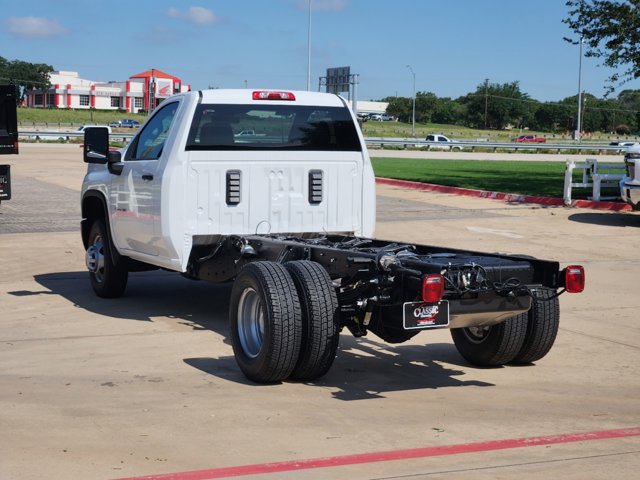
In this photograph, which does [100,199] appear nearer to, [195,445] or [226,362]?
[226,362]

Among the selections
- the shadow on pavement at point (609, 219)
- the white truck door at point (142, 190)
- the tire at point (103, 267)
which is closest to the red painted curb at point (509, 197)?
the shadow on pavement at point (609, 219)

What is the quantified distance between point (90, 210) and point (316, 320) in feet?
16.9

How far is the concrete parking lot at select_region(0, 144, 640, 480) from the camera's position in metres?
5.64

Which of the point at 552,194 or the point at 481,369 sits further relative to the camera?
the point at 552,194

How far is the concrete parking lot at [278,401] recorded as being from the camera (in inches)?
222

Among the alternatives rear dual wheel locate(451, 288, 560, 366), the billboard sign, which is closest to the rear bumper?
rear dual wheel locate(451, 288, 560, 366)

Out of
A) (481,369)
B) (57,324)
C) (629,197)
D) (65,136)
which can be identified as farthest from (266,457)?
(65,136)

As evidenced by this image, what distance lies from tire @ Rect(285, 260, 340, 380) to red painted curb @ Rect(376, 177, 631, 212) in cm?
1634

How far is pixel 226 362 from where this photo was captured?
8.17m

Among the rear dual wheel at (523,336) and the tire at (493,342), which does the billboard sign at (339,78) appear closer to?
the tire at (493,342)

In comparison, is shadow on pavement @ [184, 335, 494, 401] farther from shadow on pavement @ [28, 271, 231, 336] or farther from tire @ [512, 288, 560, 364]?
shadow on pavement @ [28, 271, 231, 336]

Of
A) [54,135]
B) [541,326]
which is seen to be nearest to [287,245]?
[541,326]

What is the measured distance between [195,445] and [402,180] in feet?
81.0

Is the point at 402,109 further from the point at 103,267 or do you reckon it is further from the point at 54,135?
the point at 103,267
